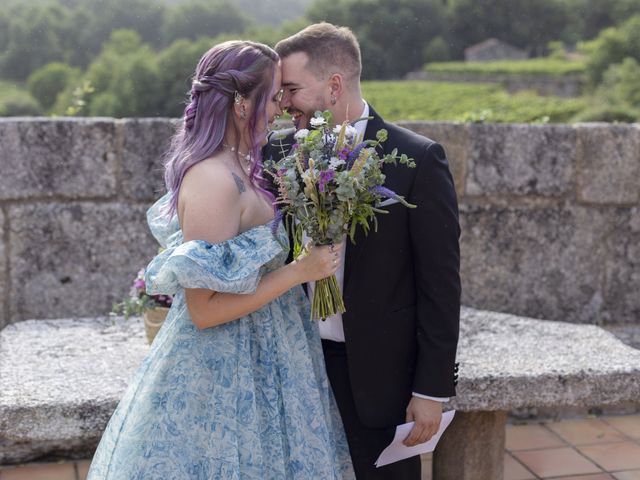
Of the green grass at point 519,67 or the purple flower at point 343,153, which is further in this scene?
the green grass at point 519,67

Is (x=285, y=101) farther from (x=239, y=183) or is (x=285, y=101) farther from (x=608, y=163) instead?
(x=608, y=163)

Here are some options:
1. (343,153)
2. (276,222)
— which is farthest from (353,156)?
(276,222)

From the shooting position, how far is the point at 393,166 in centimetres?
226

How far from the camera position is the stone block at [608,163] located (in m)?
4.07

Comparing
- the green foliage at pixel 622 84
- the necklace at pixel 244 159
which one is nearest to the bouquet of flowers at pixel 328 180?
the necklace at pixel 244 159

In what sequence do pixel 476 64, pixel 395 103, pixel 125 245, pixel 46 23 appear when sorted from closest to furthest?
pixel 125 245, pixel 395 103, pixel 46 23, pixel 476 64

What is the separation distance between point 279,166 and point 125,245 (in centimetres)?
211

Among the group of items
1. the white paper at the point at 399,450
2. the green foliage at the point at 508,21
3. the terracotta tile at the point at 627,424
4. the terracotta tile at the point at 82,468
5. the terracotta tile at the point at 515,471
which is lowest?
the terracotta tile at the point at 627,424

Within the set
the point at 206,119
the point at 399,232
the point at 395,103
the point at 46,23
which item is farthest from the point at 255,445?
the point at 46,23

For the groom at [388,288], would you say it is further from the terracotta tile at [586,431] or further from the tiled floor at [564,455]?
the terracotta tile at [586,431]

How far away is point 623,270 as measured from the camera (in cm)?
417

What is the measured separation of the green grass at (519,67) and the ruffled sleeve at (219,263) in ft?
149

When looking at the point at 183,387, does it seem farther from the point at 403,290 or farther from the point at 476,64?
the point at 476,64

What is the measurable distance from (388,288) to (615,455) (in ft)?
6.52
